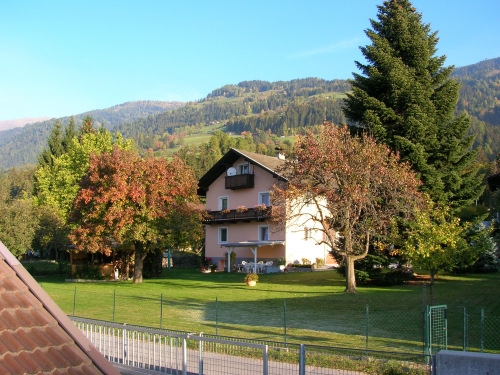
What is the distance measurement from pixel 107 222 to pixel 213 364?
1025 inches

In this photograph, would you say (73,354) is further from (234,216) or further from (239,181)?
(234,216)

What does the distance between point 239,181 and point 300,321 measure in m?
30.1

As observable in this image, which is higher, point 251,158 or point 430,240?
point 251,158

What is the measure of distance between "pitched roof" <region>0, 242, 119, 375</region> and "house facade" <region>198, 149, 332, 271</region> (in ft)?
137

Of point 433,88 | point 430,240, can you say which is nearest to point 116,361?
point 430,240

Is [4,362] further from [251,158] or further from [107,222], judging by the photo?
[251,158]

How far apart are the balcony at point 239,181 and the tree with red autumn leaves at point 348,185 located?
770 inches

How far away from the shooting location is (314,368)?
9914 mm

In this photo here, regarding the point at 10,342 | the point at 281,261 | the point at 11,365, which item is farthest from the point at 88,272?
the point at 11,365

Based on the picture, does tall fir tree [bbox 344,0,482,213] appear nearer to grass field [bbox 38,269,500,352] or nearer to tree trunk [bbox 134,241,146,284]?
grass field [bbox 38,269,500,352]

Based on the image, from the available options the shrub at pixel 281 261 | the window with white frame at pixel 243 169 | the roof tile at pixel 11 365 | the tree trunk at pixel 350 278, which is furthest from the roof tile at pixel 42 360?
the window with white frame at pixel 243 169

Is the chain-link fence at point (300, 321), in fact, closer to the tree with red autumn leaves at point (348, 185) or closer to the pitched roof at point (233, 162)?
the tree with red autumn leaves at point (348, 185)

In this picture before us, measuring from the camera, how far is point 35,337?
3.33 m

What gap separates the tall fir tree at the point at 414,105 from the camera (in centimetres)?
3112
